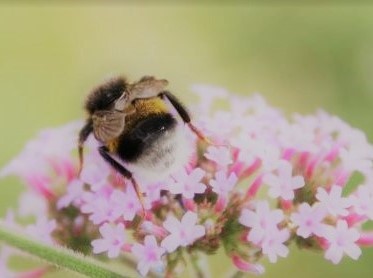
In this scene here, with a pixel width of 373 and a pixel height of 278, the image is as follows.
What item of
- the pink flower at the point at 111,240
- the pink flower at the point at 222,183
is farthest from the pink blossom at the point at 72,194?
the pink flower at the point at 222,183

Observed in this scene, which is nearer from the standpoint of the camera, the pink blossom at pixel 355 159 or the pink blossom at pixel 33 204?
the pink blossom at pixel 355 159

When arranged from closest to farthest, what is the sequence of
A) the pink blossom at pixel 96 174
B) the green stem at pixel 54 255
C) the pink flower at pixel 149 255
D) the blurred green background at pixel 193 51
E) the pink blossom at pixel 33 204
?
1. the green stem at pixel 54 255
2. the pink flower at pixel 149 255
3. the pink blossom at pixel 96 174
4. the pink blossom at pixel 33 204
5. the blurred green background at pixel 193 51

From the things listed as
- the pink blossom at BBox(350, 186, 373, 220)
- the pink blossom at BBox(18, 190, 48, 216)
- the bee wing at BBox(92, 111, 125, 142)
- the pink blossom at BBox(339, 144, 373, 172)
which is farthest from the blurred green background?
the bee wing at BBox(92, 111, 125, 142)

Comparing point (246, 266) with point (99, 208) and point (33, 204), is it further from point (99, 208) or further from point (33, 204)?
point (33, 204)

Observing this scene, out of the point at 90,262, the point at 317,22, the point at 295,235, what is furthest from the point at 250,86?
the point at 90,262

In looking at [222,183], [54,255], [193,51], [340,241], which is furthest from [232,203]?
[193,51]

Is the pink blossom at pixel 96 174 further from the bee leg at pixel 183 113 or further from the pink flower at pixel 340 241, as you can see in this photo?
the pink flower at pixel 340 241
